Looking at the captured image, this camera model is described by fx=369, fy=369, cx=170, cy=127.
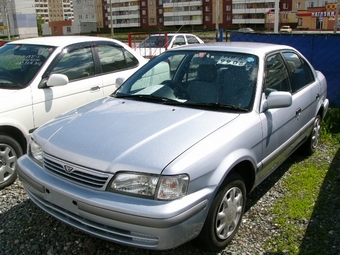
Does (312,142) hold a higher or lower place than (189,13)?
lower

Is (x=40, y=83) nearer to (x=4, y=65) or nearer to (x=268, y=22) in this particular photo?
(x=4, y=65)

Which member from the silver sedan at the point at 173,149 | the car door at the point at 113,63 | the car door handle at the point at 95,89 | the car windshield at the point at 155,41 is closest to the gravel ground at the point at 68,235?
the silver sedan at the point at 173,149

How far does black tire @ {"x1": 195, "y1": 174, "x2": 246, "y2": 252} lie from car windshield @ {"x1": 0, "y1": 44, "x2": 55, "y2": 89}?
288 cm

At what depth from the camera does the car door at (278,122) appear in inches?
138

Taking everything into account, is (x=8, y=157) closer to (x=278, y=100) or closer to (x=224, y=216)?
(x=224, y=216)

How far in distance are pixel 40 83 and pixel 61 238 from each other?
213cm

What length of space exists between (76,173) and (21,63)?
107 inches

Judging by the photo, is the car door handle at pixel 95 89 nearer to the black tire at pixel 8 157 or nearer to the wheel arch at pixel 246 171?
the black tire at pixel 8 157

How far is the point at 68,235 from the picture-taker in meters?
3.27

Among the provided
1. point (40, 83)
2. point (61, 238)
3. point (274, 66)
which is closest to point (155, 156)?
point (61, 238)

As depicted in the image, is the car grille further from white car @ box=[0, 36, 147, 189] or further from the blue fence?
the blue fence

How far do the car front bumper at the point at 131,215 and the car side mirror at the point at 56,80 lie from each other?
2004 millimetres

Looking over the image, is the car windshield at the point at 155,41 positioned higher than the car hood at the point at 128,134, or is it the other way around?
the car windshield at the point at 155,41

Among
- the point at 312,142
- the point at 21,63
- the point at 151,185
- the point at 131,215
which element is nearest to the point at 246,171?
the point at 151,185
